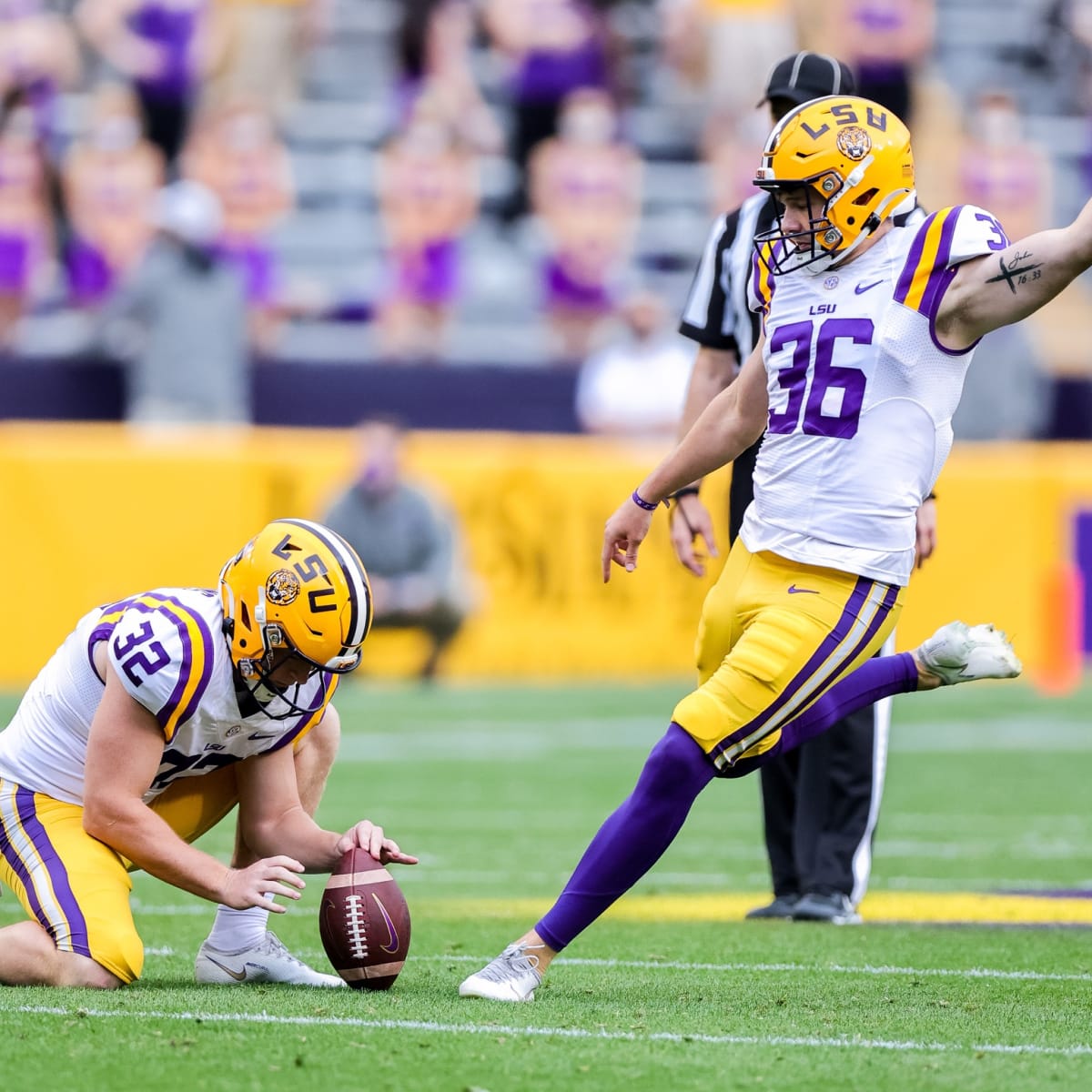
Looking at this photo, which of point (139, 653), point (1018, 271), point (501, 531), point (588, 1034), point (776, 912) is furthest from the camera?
point (501, 531)

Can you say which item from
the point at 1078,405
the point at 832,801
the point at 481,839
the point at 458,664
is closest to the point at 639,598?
the point at 458,664

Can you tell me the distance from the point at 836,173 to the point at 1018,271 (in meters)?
0.46

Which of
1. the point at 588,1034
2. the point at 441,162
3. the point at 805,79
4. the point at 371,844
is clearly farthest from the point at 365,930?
the point at 441,162

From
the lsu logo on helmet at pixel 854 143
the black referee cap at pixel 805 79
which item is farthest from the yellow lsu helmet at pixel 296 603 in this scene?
the black referee cap at pixel 805 79

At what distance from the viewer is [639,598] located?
13.3m

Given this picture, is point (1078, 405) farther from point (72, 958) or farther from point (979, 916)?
point (72, 958)

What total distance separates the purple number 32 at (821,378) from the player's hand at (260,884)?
4.77 feet

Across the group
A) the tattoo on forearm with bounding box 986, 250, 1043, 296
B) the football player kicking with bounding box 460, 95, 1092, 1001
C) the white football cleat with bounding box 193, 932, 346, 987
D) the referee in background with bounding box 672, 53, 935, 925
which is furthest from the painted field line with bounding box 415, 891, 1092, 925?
the tattoo on forearm with bounding box 986, 250, 1043, 296

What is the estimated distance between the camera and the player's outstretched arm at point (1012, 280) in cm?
439

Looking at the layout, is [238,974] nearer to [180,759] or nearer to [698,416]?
[180,759]

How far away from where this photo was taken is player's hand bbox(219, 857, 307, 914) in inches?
175

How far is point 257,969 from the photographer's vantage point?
4867 millimetres

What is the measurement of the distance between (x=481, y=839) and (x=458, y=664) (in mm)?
5297

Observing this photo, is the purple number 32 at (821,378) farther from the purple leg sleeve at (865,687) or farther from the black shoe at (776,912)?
the black shoe at (776,912)
